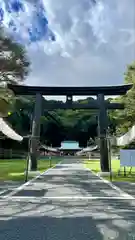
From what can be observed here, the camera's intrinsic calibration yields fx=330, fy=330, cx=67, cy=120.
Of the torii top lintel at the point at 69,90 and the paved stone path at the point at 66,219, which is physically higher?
the torii top lintel at the point at 69,90

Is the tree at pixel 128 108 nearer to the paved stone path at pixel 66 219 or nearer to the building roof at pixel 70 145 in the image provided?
the paved stone path at pixel 66 219

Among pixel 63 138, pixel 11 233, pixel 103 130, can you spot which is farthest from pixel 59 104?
pixel 63 138

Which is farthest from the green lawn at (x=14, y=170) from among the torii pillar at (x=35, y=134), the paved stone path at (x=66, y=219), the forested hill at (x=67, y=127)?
the forested hill at (x=67, y=127)

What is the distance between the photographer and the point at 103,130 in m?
22.2

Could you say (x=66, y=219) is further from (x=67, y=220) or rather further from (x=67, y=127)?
(x=67, y=127)

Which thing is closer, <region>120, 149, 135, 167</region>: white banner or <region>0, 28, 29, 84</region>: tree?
<region>0, 28, 29, 84</region>: tree

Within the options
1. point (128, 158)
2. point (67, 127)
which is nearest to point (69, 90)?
point (128, 158)

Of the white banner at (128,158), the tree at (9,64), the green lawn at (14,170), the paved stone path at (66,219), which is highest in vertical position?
the tree at (9,64)

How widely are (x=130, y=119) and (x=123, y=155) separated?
8.81 feet

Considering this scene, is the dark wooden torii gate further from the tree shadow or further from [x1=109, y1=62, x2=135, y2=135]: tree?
the tree shadow

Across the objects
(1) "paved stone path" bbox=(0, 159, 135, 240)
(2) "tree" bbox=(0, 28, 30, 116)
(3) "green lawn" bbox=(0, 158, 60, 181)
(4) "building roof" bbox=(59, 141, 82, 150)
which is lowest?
(1) "paved stone path" bbox=(0, 159, 135, 240)

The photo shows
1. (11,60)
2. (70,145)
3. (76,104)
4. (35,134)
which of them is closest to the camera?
(11,60)

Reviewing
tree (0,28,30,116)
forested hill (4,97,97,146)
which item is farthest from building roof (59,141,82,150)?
tree (0,28,30,116)

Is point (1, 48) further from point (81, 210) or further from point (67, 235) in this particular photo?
point (67, 235)
